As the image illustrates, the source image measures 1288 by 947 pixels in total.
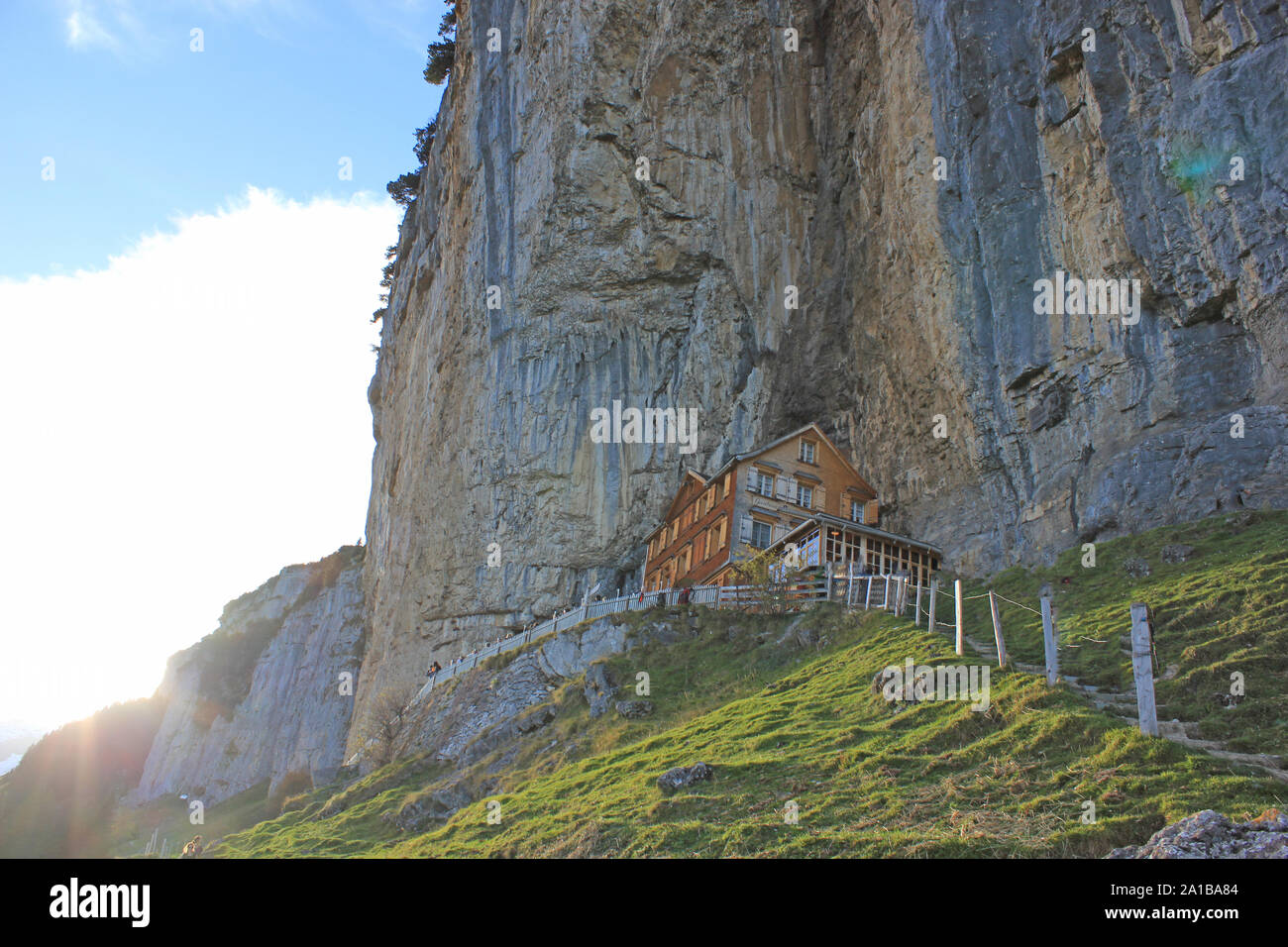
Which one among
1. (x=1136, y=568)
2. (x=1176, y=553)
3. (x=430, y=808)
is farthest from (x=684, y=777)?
(x=1176, y=553)

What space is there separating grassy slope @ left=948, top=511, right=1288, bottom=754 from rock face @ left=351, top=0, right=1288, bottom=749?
2804mm

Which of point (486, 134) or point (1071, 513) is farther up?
point (486, 134)

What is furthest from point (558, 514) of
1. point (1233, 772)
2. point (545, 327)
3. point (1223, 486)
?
point (1233, 772)

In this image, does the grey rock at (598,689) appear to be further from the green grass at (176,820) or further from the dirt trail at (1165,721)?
the green grass at (176,820)

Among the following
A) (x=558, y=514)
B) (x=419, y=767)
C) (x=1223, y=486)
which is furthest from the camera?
(x=558, y=514)

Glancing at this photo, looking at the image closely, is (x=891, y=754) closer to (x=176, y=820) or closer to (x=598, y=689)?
(x=598, y=689)

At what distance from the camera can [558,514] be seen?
5394 centimetres

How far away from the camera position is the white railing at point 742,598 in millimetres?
30734

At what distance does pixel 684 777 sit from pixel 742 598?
56.9 ft

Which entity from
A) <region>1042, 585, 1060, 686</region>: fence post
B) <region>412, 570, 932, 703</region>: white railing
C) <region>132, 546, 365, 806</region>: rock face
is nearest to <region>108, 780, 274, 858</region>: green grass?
<region>132, 546, 365, 806</region>: rock face

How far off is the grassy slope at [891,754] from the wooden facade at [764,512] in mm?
9792

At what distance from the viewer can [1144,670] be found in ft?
49.1

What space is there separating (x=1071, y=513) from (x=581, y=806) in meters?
22.7
